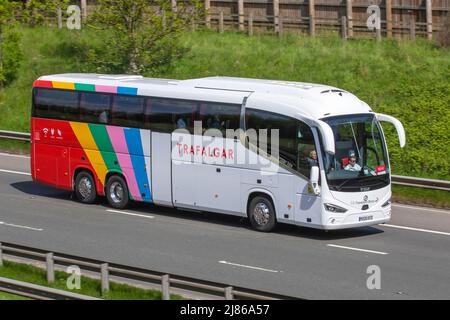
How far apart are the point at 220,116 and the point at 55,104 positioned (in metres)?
5.37

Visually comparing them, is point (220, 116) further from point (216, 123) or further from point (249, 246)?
point (249, 246)

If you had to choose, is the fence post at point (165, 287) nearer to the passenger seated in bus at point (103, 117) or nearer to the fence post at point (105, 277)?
the fence post at point (105, 277)

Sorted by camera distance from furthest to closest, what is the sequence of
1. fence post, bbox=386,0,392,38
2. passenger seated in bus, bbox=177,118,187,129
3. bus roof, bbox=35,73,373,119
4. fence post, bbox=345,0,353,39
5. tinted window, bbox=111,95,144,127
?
fence post, bbox=345,0,353,39 < fence post, bbox=386,0,392,38 < tinted window, bbox=111,95,144,127 < passenger seated in bus, bbox=177,118,187,129 < bus roof, bbox=35,73,373,119

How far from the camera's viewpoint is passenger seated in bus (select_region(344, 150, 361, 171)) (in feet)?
73.5

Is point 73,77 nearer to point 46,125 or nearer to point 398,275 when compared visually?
point 46,125

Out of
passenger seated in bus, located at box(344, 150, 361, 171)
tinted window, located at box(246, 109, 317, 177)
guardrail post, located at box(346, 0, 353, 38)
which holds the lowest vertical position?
passenger seated in bus, located at box(344, 150, 361, 171)

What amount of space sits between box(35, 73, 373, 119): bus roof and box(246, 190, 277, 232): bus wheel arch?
1.91 m

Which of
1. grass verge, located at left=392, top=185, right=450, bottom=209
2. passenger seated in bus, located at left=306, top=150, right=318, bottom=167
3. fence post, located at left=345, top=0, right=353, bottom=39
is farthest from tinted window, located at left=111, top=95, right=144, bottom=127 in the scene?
fence post, located at left=345, top=0, right=353, bottom=39

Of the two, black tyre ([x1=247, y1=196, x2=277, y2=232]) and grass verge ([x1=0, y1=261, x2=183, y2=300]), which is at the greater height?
black tyre ([x1=247, y1=196, x2=277, y2=232])

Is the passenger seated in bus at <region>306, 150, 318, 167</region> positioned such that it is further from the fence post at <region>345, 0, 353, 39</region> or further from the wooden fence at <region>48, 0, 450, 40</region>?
the fence post at <region>345, 0, 353, 39</region>

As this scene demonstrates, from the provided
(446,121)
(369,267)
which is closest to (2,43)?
(446,121)

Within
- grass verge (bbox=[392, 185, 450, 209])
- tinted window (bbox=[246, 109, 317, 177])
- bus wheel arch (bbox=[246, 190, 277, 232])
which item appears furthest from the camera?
grass verge (bbox=[392, 185, 450, 209])

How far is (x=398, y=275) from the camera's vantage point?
19.3 m

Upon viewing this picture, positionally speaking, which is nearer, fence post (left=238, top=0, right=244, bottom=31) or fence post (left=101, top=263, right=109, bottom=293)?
fence post (left=101, top=263, right=109, bottom=293)
